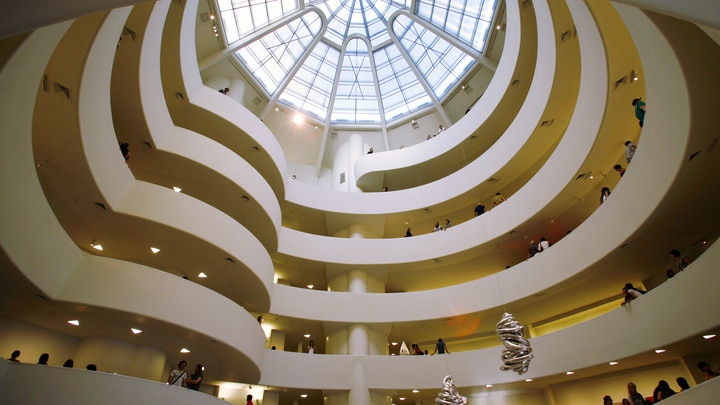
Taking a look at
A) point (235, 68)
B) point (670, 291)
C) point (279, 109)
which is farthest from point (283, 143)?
point (670, 291)

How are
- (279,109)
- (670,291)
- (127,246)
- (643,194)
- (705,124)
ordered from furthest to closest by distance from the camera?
(279,109) < (127,246) < (643,194) < (670,291) < (705,124)

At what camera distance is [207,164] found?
15.5 metres

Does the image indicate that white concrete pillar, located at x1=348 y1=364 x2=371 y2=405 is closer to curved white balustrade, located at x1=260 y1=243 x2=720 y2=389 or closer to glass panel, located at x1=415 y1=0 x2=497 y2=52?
curved white balustrade, located at x1=260 y1=243 x2=720 y2=389

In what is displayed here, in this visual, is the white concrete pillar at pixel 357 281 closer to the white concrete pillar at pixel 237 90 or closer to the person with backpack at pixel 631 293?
the person with backpack at pixel 631 293

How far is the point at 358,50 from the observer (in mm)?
28219

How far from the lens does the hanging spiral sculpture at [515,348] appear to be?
7785 millimetres

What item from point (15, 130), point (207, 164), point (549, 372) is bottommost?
point (549, 372)

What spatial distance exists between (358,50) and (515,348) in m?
25.0

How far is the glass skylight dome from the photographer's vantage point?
2298 cm

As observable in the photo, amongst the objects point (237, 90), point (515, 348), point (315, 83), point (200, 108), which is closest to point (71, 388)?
point (515, 348)

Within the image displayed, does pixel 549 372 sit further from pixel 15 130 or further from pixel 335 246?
pixel 15 130

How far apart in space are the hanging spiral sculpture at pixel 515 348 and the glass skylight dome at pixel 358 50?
19000 millimetres

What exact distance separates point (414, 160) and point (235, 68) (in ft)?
41.3

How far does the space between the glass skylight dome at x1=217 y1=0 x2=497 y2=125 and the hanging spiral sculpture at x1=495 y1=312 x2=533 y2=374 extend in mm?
19000
